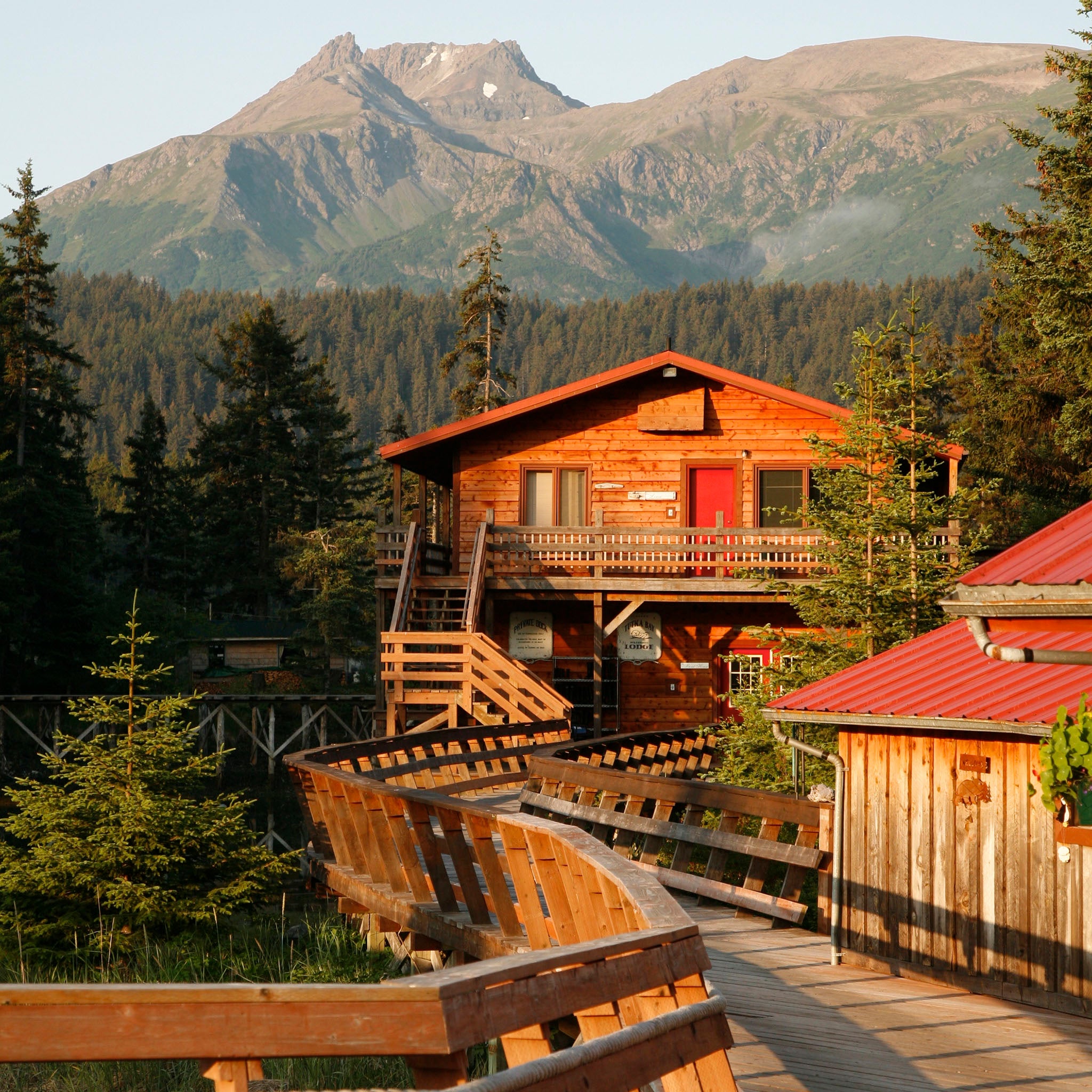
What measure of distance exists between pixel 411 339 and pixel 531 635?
170951 millimetres

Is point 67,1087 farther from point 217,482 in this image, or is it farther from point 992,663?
point 217,482

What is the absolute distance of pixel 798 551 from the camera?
2508 centimetres

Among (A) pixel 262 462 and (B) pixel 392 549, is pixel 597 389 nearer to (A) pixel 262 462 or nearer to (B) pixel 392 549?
(B) pixel 392 549

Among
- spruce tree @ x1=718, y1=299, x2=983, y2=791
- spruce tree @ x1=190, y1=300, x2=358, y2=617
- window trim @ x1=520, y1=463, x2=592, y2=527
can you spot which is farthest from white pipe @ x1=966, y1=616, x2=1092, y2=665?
spruce tree @ x1=190, y1=300, x2=358, y2=617

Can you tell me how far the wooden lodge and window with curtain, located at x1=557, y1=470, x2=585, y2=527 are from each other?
0.03 meters

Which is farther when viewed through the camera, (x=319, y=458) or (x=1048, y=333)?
(x=319, y=458)

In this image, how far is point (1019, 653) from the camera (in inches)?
200

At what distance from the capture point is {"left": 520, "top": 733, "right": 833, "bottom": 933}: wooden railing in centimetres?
1052

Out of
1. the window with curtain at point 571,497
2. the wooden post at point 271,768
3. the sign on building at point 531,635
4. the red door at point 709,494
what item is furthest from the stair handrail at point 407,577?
the wooden post at point 271,768

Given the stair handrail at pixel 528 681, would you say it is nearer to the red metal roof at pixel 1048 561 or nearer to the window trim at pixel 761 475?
the window trim at pixel 761 475

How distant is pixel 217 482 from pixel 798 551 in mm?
38678

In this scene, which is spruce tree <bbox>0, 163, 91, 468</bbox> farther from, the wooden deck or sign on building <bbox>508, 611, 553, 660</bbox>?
the wooden deck

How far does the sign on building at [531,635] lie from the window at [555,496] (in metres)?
1.95

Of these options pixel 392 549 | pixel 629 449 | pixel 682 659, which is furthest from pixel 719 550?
pixel 392 549
